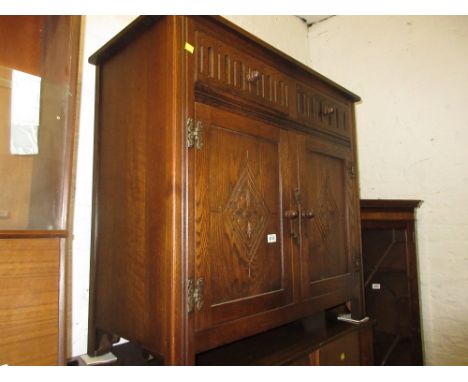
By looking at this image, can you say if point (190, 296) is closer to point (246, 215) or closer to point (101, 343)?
point (246, 215)

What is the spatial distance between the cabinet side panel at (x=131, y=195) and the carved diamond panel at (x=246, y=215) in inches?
8.2

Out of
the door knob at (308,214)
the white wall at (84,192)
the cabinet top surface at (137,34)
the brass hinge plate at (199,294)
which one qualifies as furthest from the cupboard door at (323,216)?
the white wall at (84,192)

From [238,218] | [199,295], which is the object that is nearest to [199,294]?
[199,295]

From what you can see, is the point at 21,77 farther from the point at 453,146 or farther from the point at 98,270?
the point at 453,146

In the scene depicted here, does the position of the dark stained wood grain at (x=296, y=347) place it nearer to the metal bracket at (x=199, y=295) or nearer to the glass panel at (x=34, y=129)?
the metal bracket at (x=199, y=295)

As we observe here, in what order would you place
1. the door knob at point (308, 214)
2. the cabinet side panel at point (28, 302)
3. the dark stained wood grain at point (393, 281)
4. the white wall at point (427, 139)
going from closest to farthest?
1. the cabinet side panel at point (28, 302)
2. the door knob at point (308, 214)
3. the dark stained wood grain at point (393, 281)
4. the white wall at point (427, 139)

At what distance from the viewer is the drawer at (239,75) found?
92 cm

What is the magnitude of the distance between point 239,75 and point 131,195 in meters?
0.49

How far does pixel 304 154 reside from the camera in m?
1.20

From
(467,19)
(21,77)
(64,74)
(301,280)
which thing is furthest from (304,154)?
(467,19)

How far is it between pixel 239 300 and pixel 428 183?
5.03 feet

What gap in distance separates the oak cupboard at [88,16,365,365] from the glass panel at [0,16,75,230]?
18cm

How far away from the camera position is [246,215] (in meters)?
0.98

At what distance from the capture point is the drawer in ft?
3.02
